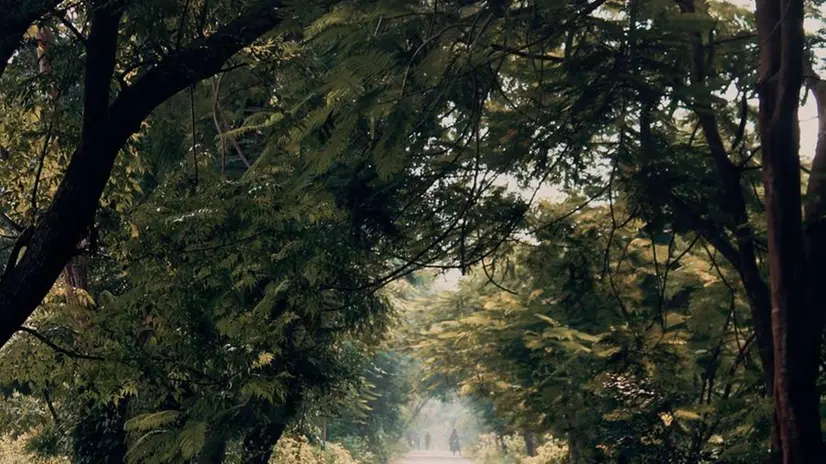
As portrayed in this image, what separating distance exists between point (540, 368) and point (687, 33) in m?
10.1

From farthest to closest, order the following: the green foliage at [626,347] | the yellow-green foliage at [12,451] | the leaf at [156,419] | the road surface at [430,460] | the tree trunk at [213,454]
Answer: the road surface at [430,460] < the yellow-green foliage at [12,451] < the tree trunk at [213,454] < the green foliage at [626,347] < the leaf at [156,419]

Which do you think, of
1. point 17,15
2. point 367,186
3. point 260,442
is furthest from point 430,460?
point 17,15

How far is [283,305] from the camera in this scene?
984 cm

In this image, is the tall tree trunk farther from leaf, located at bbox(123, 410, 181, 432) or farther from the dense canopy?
leaf, located at bbox(123, 410, 181, 432)

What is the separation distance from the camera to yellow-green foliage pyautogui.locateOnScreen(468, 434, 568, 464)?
19.3 meters

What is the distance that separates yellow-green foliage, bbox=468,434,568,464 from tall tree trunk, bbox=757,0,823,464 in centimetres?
1184

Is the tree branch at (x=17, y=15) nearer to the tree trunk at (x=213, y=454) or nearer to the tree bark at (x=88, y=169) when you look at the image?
the tree bark at (x=88, y=169)

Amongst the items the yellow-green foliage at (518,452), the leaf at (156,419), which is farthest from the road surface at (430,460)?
the leaf at (156,419)

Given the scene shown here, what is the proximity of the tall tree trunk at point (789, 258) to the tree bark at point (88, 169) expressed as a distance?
11.2 feet

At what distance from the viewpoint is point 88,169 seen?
5.23 meters

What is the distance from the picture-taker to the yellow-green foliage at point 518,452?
19.3 m

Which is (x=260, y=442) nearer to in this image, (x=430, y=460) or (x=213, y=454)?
(x=213, y=454)

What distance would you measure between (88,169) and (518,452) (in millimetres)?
33895

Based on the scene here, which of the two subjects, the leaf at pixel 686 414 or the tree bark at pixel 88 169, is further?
the leaf at pixel 686 414
